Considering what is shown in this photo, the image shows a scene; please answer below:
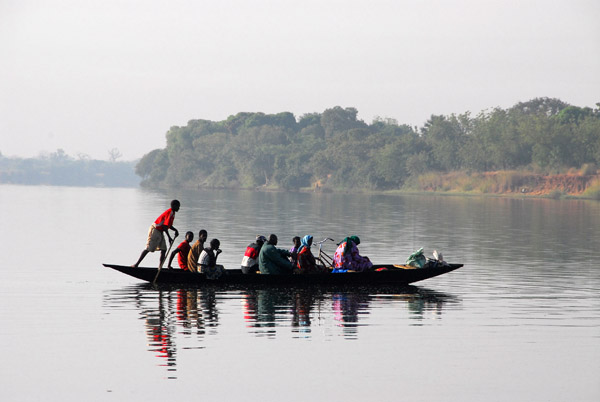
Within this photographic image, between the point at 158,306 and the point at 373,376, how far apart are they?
7150 millimetres

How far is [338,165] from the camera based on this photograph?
13700 centimetres

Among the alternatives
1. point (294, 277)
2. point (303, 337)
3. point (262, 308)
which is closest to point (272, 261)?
point (294, 277)

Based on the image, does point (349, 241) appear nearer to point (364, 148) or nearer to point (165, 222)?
point (165, 222)

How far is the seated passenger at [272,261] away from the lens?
20.0 metres

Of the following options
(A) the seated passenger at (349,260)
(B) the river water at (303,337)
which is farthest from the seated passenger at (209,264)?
(A) the seated passenger at (349,260)

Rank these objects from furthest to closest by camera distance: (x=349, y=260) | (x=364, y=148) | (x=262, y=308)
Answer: (x=364, y=148), (x=349, y=260), (x=262, y=308)

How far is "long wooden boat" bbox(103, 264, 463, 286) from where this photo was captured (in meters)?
20.1

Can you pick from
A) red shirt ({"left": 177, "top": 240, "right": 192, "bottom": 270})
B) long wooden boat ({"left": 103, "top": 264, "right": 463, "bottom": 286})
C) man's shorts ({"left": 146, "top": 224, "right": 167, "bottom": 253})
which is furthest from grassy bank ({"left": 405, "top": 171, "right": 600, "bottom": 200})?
man's shorts ({"left": 146, "top": 224, "right": 167, "bottom": 253})

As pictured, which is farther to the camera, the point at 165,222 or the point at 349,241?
the point at 165,222

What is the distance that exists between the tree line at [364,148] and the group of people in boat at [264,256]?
88.5 m

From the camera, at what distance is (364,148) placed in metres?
135

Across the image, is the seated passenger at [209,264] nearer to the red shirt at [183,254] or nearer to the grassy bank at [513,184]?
the red shirt at [183,254]

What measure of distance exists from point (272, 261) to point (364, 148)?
381ft

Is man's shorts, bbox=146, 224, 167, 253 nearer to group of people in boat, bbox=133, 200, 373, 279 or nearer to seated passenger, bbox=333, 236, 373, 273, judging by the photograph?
group of people in boat, bbox=133, 200, 373, 279
